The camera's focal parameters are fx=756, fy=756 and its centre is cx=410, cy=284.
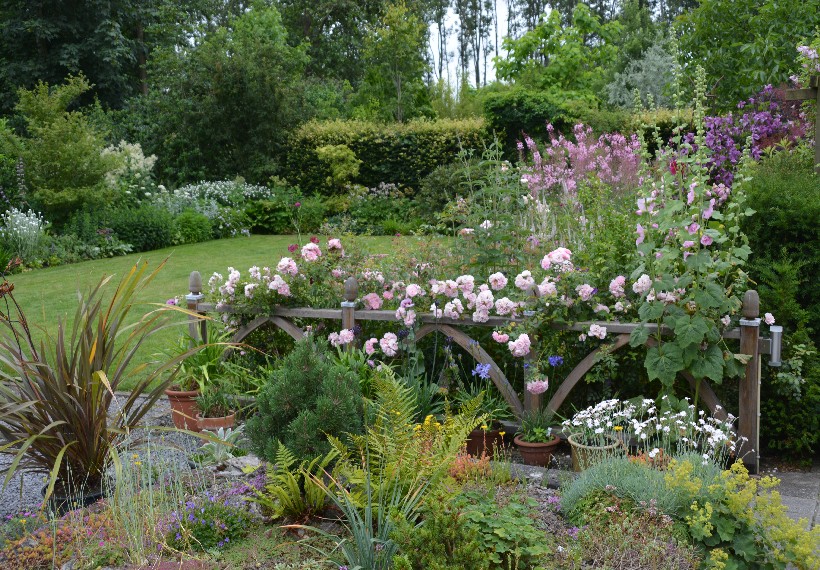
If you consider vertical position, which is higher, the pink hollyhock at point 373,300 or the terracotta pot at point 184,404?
the pink hollyhock at point 373,300

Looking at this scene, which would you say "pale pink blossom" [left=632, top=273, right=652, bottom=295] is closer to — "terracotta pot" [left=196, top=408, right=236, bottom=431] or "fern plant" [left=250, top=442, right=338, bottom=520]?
"fern plant" [left=250, top=442, right=338, bottom=520]

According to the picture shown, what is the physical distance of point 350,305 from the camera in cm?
451

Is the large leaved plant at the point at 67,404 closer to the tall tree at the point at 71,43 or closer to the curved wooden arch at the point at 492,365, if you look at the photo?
the curved wooden arch at the point at 492,365

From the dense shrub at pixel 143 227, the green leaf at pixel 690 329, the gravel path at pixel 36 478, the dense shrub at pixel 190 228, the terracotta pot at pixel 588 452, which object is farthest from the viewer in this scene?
the dense shrub at pixel 190 228

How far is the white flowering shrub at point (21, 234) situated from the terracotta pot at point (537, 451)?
866 centimetres

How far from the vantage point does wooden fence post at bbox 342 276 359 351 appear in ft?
14.8

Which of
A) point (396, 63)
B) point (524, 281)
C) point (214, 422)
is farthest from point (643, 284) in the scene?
point (396, 63)

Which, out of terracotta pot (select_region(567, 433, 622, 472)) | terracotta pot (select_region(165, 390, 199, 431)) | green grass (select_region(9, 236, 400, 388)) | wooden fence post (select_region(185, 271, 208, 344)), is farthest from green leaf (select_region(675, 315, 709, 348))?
green grass (select_region(9, 236, 400, 388))

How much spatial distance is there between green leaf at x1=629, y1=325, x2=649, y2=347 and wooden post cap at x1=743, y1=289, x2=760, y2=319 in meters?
0.48

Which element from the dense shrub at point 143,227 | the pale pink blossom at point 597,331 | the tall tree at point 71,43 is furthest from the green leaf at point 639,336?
the tall tree at point 71,43

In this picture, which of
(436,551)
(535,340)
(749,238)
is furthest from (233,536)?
(749,238)

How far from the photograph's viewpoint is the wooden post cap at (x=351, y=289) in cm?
449

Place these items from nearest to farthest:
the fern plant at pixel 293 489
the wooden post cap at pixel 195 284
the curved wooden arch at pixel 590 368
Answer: the fern plant at pixel 293 489 → the curved wooden arch at pixel 590 368 → the wooden post cap at pixel 195 284

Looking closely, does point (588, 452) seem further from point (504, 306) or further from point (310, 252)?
point (310, 252)
